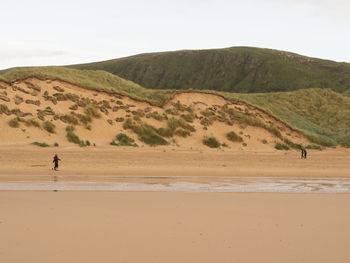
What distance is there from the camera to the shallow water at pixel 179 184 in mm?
14492

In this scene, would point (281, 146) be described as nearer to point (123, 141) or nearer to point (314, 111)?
point (123, 141)

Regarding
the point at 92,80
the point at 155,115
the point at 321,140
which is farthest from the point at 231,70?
the point at 155,115

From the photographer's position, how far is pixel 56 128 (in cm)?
2994

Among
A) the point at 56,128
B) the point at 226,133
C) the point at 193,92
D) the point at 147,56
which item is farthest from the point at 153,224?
the point at 147,56

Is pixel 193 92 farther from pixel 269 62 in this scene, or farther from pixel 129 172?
pixel 269 62

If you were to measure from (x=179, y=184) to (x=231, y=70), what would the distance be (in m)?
96.5

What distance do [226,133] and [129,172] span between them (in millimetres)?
16234

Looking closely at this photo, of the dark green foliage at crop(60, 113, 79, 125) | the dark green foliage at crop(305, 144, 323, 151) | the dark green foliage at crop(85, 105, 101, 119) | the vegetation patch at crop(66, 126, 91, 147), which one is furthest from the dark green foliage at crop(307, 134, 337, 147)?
the dark green foliage at crop(60, 113, 79, 125)

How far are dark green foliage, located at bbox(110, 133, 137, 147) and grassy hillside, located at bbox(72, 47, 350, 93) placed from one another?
6030 centimetres

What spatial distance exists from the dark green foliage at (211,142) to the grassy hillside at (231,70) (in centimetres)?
5549

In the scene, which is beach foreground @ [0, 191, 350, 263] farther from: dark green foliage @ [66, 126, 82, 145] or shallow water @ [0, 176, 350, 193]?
dark green foliage @ [66, 126, 82, 145]

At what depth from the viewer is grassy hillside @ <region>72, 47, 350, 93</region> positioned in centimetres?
9200

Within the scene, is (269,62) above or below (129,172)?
above

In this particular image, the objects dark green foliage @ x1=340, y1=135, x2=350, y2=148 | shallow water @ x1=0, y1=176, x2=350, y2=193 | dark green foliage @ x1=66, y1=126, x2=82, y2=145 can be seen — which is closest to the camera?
shallow water @ x1=0, y1=176, x2=350, y2=193
